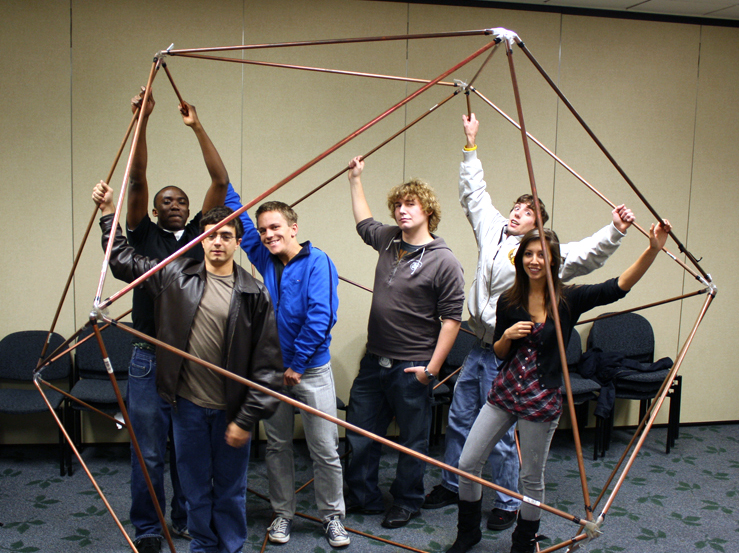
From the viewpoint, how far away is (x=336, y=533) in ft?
9.81

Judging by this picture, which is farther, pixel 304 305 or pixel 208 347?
pixel 304 305

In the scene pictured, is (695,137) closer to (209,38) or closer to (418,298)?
(418,298)

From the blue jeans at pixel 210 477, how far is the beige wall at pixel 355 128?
1.94 m

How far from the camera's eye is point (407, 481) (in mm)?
3225

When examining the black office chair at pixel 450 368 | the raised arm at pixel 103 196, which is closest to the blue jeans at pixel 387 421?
the black office chair at pixel 450 368

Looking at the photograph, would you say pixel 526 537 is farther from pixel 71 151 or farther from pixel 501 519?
pixel 71 151

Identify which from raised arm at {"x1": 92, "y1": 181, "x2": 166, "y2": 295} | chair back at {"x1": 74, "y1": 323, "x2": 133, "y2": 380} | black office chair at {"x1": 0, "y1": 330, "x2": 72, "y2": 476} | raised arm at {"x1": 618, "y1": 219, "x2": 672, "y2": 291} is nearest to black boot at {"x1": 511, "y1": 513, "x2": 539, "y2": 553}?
raised arm at {"x1": 618, "y1": 219, "x2": 672, "y2": 291}

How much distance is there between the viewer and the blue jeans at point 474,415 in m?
3.14

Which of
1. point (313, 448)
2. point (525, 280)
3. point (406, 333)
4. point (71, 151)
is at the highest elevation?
point (71, 151)

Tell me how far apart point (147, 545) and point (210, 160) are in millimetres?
1772

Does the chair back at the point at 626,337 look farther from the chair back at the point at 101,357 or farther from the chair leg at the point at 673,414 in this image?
the chair back at the point at 101,357

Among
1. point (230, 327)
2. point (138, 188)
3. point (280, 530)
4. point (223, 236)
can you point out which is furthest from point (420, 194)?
point (280, 530)

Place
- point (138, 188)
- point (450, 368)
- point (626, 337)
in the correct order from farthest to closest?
point (626, 337) → point (450, 368) → point (138, 188)

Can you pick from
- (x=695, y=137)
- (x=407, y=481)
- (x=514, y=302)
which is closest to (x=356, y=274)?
(x=407, y=481)
